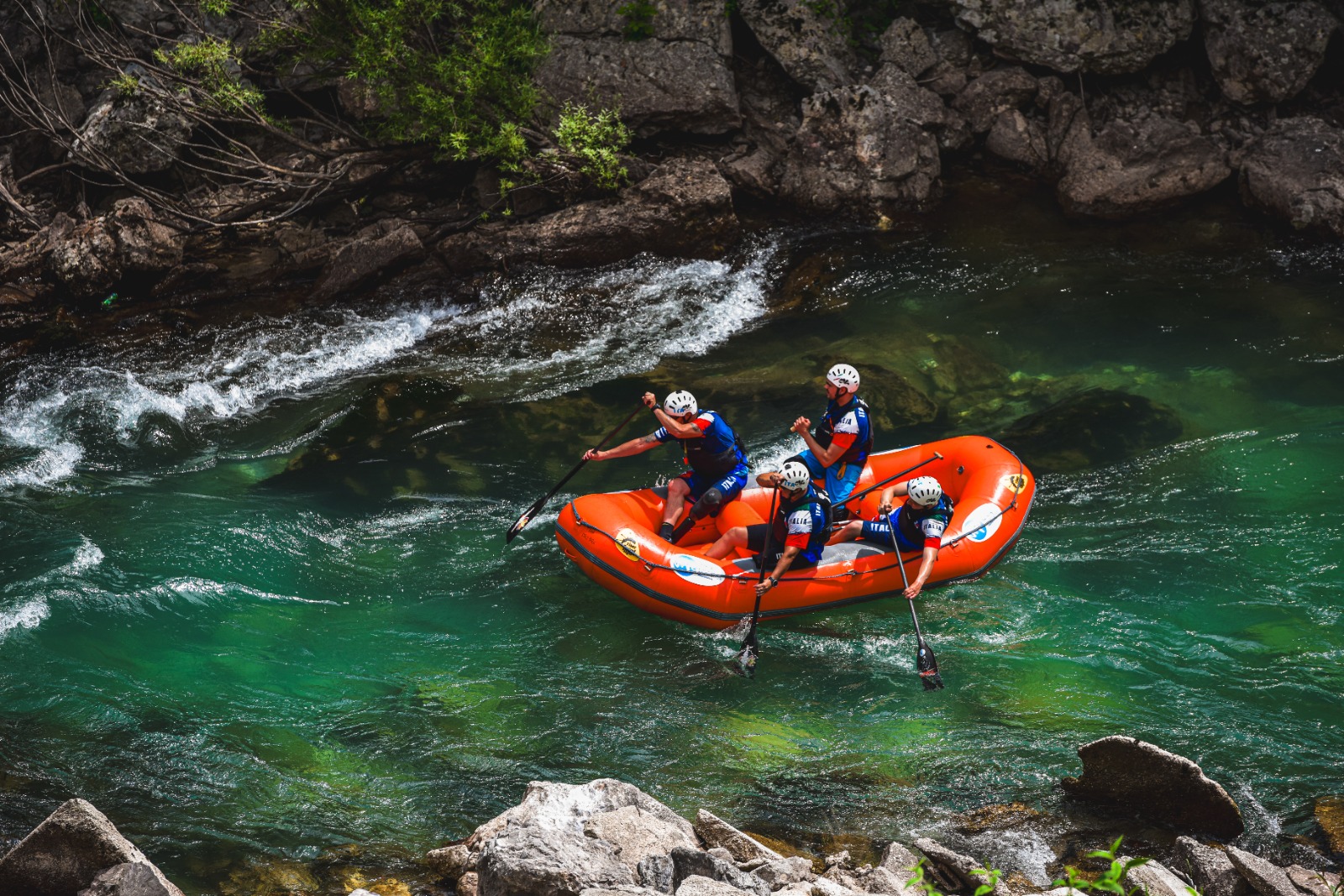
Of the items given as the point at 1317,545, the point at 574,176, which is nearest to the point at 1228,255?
the point at 1317,545

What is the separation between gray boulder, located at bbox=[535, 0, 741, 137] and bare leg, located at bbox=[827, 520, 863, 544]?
6520mm

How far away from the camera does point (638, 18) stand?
1271 cm

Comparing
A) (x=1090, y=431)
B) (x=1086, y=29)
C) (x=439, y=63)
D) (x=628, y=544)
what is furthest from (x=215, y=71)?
(x=1090, y=431)

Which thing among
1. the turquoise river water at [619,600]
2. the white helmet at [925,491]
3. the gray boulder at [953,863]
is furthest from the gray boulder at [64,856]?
the white helmet at [925,491]

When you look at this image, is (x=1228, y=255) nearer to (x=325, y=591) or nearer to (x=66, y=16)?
(x=325, y=591)

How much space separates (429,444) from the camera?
32.0ft

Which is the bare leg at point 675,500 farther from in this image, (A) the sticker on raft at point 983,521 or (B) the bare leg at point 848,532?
(A) the sticker on raft at point 983,521

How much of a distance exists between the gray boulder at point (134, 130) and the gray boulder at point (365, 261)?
94.4 inches

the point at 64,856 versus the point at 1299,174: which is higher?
the point at 1299,174

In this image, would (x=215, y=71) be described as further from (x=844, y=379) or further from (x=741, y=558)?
(x=741, y=558)

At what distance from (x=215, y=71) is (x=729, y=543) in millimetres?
8595

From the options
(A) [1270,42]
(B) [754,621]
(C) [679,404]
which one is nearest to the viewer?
(B) [754,621]

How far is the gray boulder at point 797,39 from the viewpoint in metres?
12.9

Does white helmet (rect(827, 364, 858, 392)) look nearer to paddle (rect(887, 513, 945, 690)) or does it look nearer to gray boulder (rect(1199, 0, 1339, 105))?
paddle (rect(887, 513, 945, 690))
